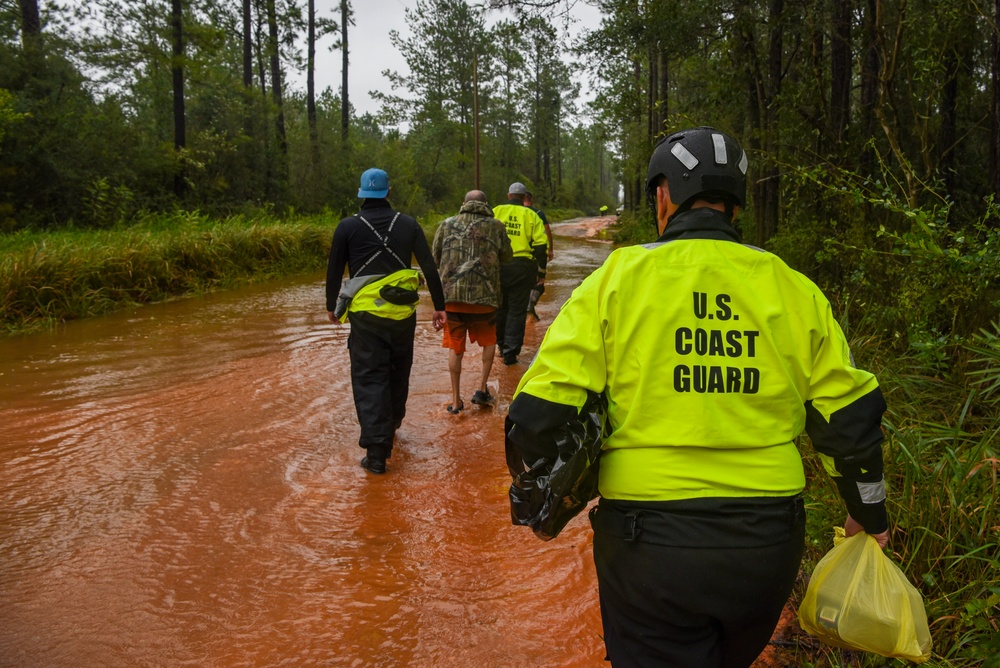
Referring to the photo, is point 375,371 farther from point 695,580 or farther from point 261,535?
point 695,580

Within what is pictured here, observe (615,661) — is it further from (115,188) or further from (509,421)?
(115,188)

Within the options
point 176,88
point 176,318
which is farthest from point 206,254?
point 176,88

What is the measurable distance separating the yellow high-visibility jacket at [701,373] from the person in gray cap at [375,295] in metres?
3.61

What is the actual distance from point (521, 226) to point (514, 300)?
2.74 feet

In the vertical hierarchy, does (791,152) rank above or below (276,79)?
below

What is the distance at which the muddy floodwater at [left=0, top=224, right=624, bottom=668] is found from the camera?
3.53 m

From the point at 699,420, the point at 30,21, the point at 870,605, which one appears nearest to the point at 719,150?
the point at 699,420

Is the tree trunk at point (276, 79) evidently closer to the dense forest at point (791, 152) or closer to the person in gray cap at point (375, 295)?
the dense forest at point (791, 152)

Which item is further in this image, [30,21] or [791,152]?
[30,21]

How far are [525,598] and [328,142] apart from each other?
98.6 feet

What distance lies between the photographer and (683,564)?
1.84 m

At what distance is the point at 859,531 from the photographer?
221 centimetres

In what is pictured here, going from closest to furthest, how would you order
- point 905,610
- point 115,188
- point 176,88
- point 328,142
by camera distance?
point 905,610 < point 115,188 < point 176,88 < point 328,142

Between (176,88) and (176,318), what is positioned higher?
(176,88)
